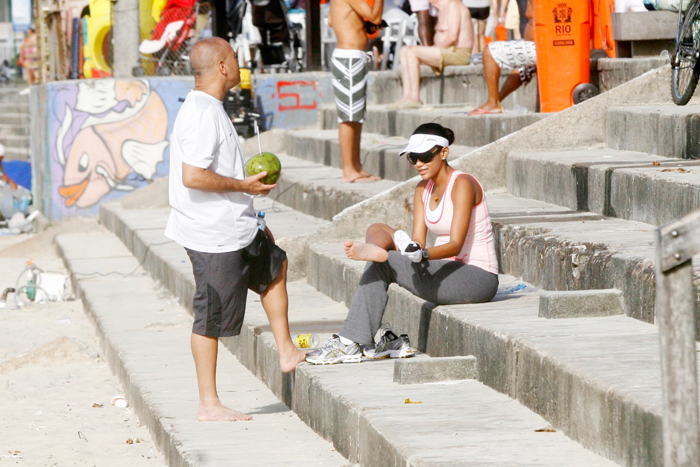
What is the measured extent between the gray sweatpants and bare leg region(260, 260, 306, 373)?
244mm

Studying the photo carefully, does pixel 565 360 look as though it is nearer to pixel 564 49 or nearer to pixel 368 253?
pixel 368 253

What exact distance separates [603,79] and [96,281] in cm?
452

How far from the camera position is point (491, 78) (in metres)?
9.74

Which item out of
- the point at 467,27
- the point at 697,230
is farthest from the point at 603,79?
the point at 697,230

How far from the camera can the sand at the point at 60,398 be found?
5.40m

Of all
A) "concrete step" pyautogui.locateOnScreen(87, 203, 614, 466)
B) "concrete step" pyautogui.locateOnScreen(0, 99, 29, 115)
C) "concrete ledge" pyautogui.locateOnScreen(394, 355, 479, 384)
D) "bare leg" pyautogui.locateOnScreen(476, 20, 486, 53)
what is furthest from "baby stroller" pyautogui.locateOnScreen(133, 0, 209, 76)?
Answer: "concrete ledge" pyautogui.locateOnScreen(394, 355, 479, 384)

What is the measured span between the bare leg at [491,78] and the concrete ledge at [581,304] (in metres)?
5.13

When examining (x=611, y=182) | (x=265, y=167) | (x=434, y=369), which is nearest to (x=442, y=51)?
(x=611, y=182)

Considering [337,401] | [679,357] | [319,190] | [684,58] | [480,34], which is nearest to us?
[679,357]

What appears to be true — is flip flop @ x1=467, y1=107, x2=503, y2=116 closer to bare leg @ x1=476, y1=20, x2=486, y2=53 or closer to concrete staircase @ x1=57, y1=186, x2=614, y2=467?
concrete staircase @ x1=57, y1=186, x2=614, y2=467

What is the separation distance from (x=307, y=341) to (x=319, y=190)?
403 centimetres

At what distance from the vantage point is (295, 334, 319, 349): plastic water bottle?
5.52 meters

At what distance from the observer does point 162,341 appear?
7.22 metres

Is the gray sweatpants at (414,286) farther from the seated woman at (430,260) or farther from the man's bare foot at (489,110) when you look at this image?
Answer: the man's bare foot at (489,110)
